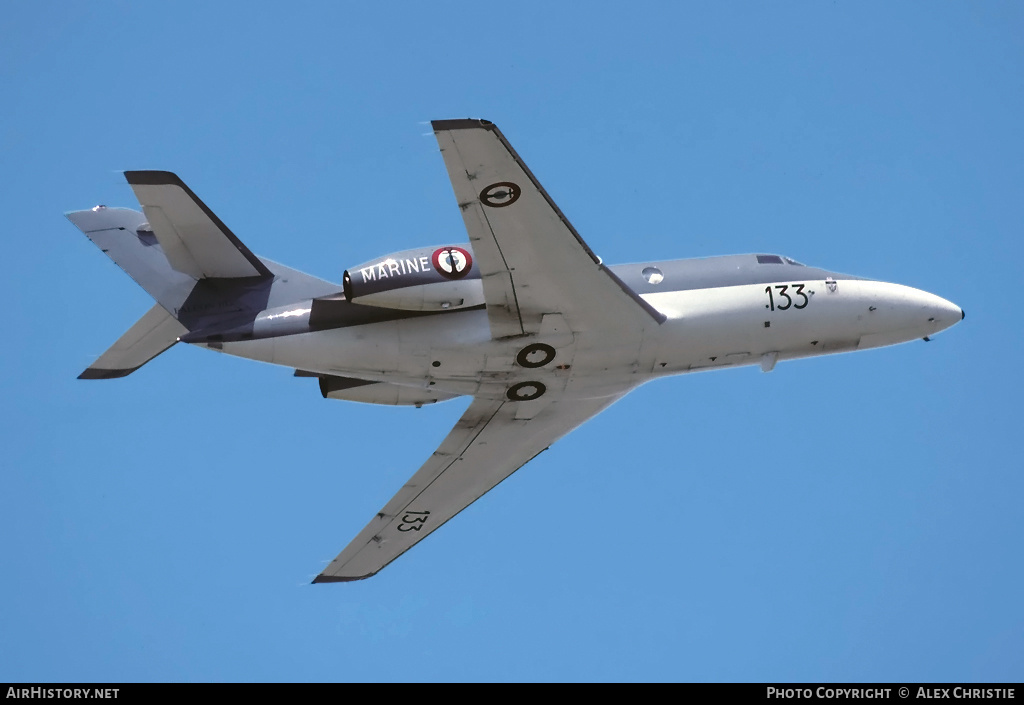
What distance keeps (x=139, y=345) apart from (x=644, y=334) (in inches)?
426

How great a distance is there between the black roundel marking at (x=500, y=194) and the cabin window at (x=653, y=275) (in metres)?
4.80

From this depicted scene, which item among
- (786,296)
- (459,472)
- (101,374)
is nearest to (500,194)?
(786,296)

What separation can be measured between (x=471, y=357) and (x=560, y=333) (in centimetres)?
189

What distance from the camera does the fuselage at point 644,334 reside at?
28.2 meters

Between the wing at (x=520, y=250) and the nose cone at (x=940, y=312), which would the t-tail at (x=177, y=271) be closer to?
the wing at (x=520, y=250)

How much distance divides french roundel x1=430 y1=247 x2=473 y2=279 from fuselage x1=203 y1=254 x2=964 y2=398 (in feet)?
1.14

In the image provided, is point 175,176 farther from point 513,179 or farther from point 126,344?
point 513,179

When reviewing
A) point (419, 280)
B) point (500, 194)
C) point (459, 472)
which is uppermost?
point (500, 194)

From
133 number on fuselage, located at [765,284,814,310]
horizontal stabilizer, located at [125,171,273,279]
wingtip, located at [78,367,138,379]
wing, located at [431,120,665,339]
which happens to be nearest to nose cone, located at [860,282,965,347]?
133 number on fuselage, located at [765,284,814,310]

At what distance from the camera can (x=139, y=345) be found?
30.2 meters

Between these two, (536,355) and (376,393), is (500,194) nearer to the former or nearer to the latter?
(536,355)

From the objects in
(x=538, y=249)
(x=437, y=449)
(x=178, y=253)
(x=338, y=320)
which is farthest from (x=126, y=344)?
(x=538, y=249)

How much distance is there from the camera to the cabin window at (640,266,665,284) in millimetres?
29750

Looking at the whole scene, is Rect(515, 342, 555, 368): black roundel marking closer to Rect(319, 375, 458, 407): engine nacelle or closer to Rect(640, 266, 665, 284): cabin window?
Rect(640, 266, 665, 284): cabin window
